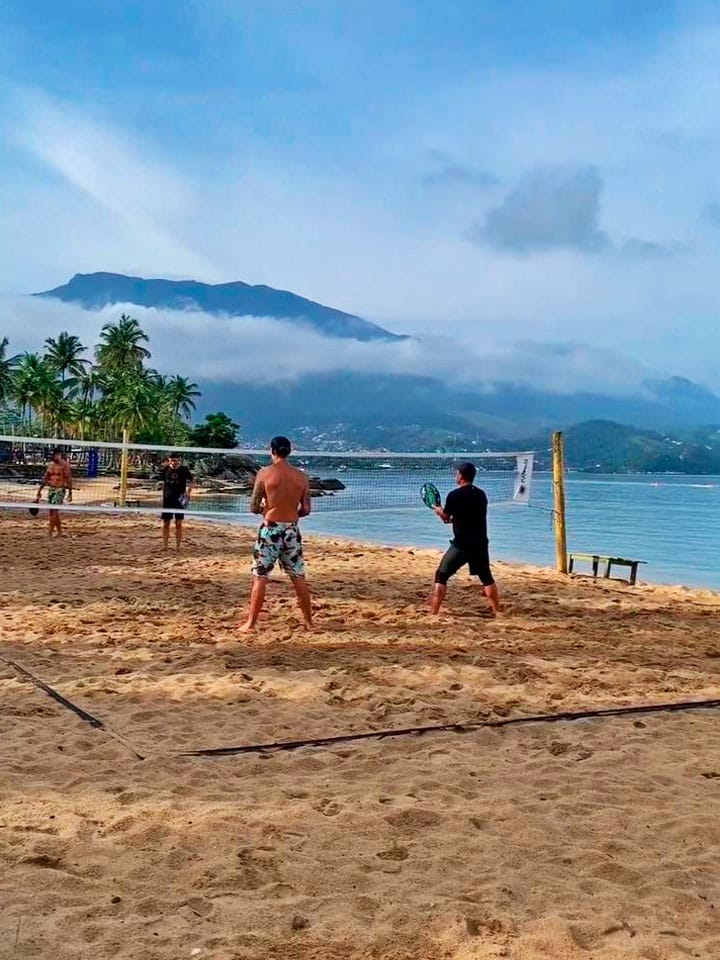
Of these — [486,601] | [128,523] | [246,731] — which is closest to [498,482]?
[486,601]

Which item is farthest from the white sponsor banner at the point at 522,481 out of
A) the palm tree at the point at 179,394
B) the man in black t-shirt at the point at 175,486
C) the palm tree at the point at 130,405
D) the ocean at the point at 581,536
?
the palm tree at the point at 179,394

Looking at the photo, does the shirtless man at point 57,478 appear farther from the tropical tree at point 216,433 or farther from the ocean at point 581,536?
the tropical tree at point 216,433

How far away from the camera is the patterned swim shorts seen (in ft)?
22.4

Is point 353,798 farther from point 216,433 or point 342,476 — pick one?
point 216,433

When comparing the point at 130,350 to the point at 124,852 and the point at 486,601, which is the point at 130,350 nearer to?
the point at 486,601

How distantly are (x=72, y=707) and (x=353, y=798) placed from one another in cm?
199

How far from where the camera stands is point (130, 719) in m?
4.69

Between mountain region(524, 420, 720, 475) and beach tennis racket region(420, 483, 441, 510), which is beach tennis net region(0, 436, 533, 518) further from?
mountain region(524, 420, 720, 475)

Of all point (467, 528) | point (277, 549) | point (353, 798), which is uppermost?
point (467, 528)

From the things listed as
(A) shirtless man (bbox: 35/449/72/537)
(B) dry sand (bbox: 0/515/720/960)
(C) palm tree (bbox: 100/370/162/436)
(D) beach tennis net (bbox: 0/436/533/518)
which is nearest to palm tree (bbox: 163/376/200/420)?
(C) palm tree (bbox: 100/370/162/436)

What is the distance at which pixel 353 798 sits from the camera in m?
3.65

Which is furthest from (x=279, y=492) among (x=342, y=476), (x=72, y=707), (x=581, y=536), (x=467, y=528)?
(x=581, y=536)

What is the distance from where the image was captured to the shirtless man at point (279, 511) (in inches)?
269

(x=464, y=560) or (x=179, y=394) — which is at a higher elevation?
(x=179, y=394)
